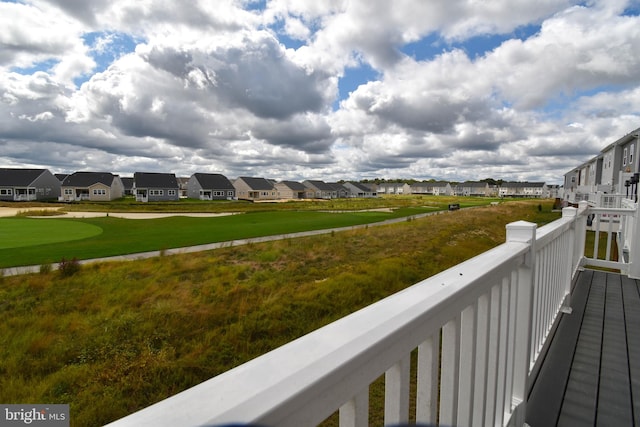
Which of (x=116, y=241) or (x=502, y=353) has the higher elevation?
(x=502, y=353)

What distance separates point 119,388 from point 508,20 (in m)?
13.6

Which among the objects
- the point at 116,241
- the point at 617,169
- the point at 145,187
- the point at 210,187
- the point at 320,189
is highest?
the point at 617,169

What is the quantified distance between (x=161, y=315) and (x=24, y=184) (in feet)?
188

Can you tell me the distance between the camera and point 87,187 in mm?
52438

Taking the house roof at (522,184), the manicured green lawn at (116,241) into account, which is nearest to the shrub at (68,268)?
the manicured green lawn at (116,241)

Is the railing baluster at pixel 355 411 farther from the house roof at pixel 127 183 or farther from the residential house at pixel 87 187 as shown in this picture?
the house roof at pixel 127 183

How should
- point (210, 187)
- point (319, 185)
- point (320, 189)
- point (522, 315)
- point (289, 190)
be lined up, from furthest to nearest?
point (319, 185), point (320, 189), point (289, 190), point (210, 187), point (522, 315)

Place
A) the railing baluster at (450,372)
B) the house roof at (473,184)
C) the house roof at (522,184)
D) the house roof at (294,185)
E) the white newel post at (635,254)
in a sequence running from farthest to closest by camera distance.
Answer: the house roof at (473,184)
the house roof at (522,184)
the house roof at (294,185)
the white newel post at (635,254)
the railing baluster at (450,372)

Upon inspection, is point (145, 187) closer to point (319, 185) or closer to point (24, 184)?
point (24, 184)

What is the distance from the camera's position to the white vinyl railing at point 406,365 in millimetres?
621

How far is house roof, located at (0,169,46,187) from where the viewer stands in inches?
1827

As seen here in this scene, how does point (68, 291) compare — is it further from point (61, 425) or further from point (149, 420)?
point (149, 420)

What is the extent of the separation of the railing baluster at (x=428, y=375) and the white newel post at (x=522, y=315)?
1388 millimetres

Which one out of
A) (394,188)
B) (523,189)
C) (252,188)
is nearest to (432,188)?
(394,188)
